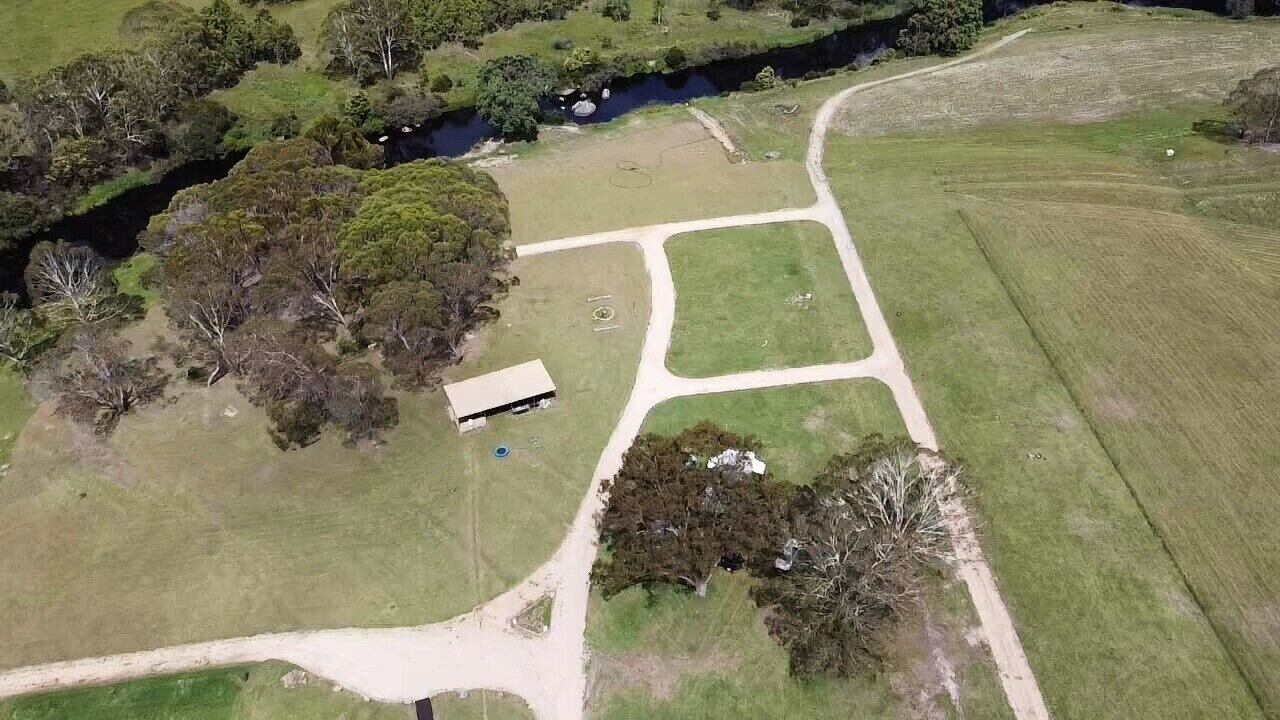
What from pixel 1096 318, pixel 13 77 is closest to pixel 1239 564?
pixel 1096 318

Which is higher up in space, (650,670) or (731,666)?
(731,666)

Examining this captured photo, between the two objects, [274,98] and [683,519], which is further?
[274,98]

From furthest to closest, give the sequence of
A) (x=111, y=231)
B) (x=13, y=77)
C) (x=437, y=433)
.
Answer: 1. (x=13, y=77)
2. (x=111, y=231)
3. (x=437, y=433)

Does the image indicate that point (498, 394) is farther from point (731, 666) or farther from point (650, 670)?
point (731, 666)

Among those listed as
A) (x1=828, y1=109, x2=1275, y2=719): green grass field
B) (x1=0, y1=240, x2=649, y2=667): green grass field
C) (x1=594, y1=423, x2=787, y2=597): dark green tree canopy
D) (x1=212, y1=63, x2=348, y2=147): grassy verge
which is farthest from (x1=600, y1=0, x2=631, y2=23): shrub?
(x1=594, y1=423, x2=787, y2=597): dark green tree canopy

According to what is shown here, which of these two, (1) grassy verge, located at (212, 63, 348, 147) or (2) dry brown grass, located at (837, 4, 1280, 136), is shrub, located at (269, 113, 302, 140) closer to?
(1) grassy verge, located at (212, 63, 348, 147)

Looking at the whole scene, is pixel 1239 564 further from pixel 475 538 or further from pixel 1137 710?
pixel 475 538

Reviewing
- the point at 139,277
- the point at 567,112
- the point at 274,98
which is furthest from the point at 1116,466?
the point at 274,98
